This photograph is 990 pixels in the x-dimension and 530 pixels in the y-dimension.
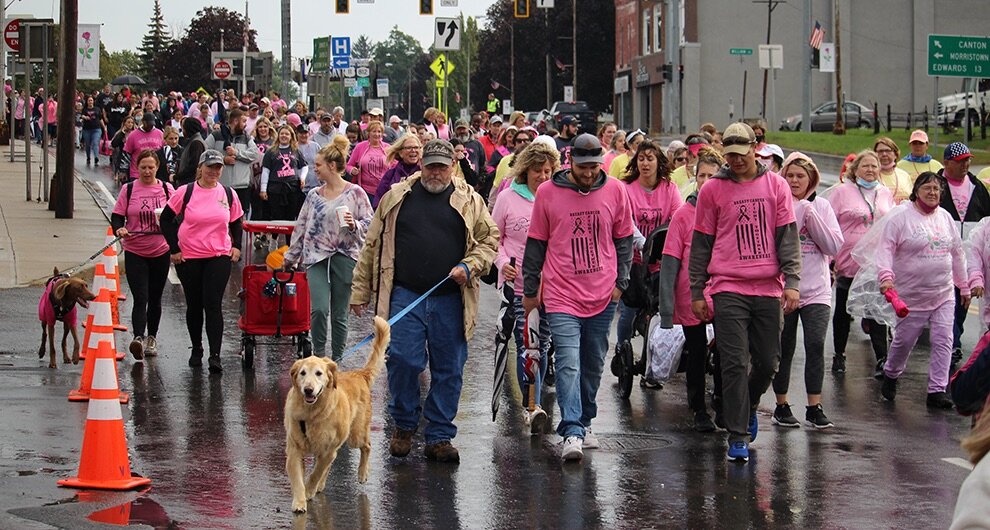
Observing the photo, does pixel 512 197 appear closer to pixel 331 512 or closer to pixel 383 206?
pixel 383 206

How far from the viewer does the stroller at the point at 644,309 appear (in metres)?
11.1

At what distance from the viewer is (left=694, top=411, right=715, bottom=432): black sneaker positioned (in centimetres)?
1019

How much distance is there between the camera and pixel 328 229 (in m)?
11.8

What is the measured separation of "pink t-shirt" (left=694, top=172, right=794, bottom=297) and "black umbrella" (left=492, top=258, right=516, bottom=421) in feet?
5.76

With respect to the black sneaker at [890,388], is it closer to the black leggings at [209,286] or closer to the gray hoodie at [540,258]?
the gray hoodie at [540,258]

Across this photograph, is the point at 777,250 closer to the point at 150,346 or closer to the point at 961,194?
the point at 961,194

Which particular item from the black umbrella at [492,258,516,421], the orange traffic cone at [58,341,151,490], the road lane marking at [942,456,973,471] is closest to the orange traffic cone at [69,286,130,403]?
the orange traffic cone at [58,341,151,490]

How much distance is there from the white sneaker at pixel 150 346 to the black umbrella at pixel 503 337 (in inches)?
142

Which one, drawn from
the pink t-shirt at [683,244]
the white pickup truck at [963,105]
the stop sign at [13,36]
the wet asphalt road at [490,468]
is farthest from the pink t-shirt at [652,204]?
the white pickup truck at [963,105]

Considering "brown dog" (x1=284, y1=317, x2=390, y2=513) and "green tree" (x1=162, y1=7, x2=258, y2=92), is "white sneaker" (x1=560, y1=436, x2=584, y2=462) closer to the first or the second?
"brown dog" (x1=284, y1=317, x2=390, y2=513)

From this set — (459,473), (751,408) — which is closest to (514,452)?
(459,473)

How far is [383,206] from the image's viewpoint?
30.1ft

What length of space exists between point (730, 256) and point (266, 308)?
487 centimetres

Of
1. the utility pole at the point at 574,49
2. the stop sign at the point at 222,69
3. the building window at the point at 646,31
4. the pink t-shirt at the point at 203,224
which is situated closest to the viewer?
the pink t-shirt at the point at 203,224
